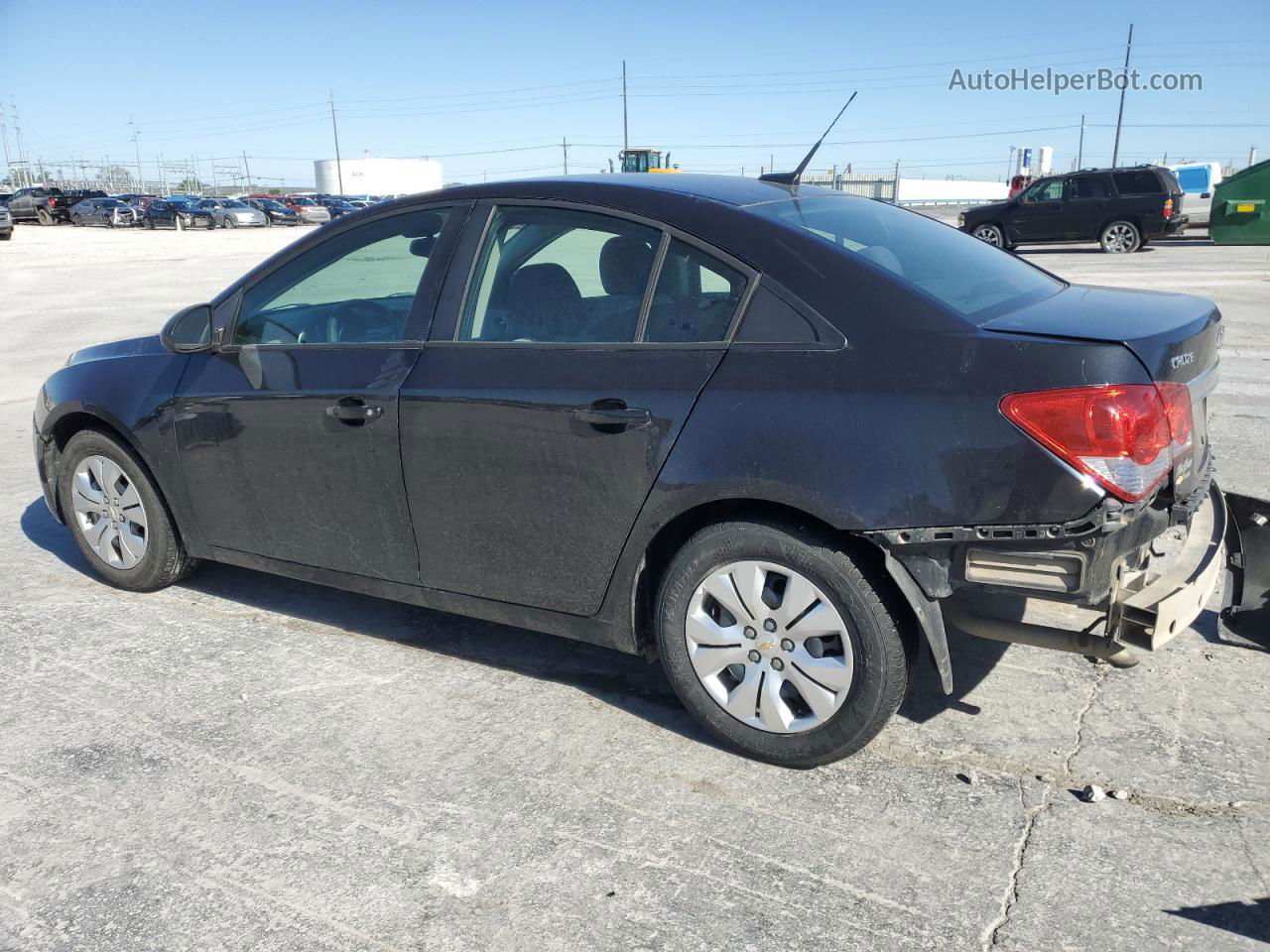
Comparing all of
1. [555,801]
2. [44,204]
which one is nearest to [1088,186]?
[555,801]

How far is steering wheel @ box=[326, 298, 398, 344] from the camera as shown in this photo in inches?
144

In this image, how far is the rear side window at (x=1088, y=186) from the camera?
74.7ft

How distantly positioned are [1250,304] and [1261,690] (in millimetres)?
11065

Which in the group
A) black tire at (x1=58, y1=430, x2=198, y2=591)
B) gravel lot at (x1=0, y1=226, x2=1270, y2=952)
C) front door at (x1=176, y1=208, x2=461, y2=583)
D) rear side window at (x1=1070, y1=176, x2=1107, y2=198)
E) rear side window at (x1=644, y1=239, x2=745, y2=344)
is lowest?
gravel lot at (x1=0, y1=226, x2=1270, y2=952)

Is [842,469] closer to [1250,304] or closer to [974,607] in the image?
[974,607]

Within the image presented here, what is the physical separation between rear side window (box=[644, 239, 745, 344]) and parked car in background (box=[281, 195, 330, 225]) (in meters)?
53.8

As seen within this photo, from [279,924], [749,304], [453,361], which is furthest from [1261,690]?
[279,924]

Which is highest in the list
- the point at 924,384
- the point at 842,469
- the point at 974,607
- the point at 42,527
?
the point at 924,384

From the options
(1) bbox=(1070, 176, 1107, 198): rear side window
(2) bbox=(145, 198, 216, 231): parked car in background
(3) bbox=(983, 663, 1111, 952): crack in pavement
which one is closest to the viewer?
(3) bbox=(983, 663, 1111, 952): crack in pavement

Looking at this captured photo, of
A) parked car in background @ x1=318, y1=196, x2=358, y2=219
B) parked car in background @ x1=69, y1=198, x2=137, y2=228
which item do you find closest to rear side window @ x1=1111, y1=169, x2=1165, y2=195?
parked car in background @ x1=318, y1=196, x2=358, y2=219

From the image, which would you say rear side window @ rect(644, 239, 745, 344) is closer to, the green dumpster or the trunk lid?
the trunk lid

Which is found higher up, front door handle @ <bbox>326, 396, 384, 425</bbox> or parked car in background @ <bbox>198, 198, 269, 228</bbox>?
front door handle @ <bbox>326, 396, 384, 425</bbox>

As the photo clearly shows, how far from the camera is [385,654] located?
398cm

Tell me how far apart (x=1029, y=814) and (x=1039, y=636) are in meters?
0.48
